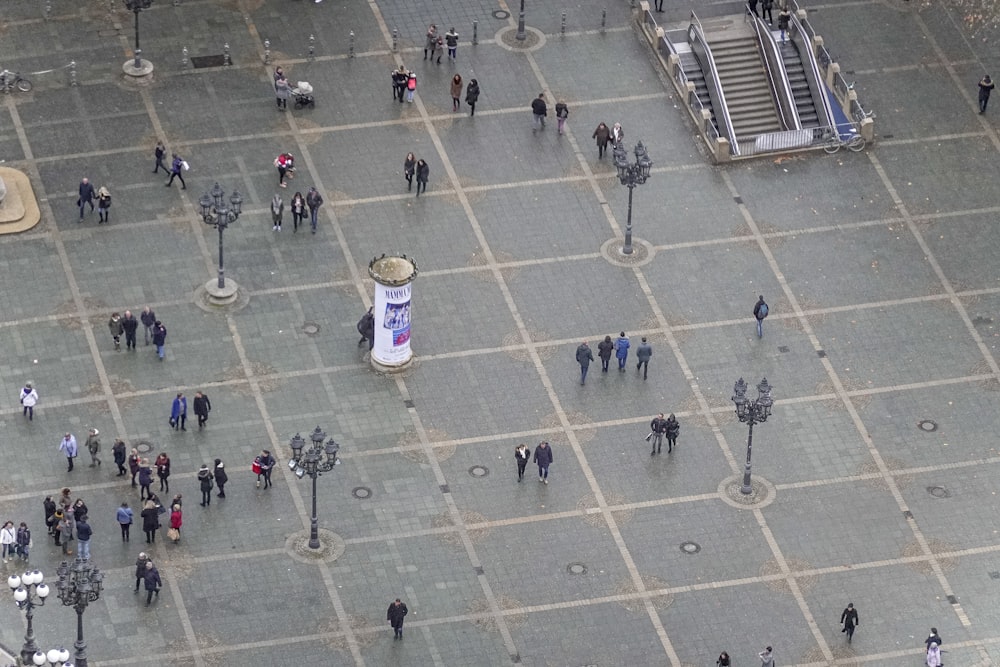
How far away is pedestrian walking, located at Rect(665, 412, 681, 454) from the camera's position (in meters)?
90.4

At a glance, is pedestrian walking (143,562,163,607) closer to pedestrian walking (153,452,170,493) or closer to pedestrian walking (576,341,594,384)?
pedestrian walking (153,452,170,493)

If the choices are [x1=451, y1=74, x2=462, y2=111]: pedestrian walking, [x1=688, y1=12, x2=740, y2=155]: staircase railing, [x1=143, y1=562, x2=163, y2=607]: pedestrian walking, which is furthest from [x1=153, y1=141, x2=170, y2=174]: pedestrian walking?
[x1=143, y1=562, x2=163, y2=607]: pedestrian walking

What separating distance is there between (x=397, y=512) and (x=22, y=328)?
1456 centimetres

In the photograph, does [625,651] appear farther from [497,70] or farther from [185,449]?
[497,70]

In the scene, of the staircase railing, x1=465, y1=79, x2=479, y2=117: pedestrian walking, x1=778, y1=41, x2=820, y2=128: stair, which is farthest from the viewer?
x1=778, y1=41, x2=820, y2=128: stair

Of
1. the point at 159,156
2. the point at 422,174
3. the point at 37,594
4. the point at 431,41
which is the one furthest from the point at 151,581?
the point at 431,41

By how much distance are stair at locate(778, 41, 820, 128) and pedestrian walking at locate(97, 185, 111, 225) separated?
25132 millimetres

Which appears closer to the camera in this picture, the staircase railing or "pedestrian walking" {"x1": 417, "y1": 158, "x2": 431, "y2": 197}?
"pedestrian walking" {"x1": 417, "y1": 158, "x2": 431, "y2": 197}

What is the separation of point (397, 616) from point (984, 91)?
34.8m

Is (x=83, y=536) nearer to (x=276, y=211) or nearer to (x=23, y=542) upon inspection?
(x=23, y=542)

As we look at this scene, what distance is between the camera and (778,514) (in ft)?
293

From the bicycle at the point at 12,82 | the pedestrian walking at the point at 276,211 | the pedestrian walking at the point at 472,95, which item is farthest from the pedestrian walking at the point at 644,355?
the bicycle at the point at 12,82

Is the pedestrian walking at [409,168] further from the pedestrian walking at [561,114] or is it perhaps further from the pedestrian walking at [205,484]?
the pedestrian walking at [205,484]

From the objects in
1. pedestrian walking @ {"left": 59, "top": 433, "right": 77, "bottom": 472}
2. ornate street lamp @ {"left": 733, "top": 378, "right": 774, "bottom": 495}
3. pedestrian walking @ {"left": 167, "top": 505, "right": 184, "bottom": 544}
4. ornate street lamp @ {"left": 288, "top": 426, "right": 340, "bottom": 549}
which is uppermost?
ornate street lamp @ {"left": 288, "top": 426, "right": 340, "bottom": 549}
